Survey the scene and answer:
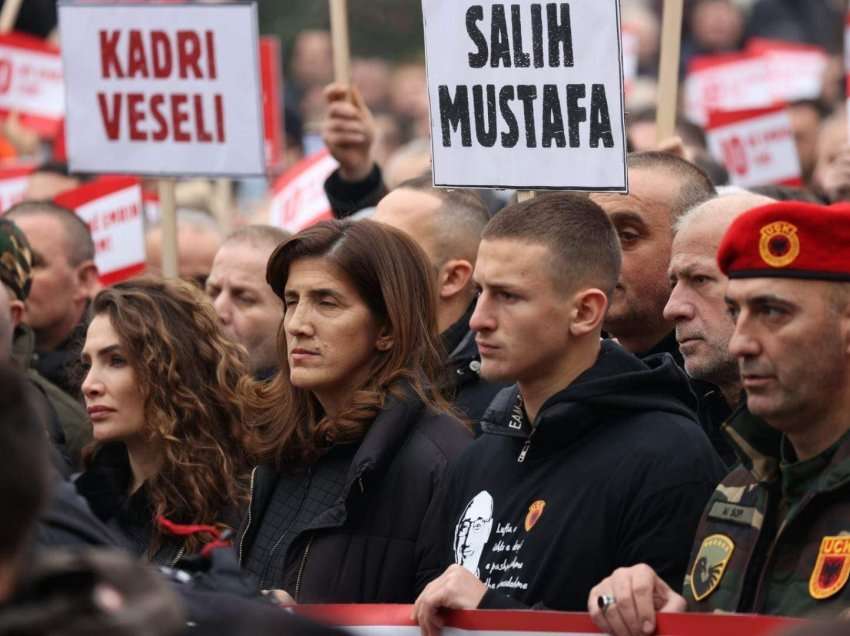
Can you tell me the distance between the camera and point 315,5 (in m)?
17.9

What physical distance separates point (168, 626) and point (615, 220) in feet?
12.9

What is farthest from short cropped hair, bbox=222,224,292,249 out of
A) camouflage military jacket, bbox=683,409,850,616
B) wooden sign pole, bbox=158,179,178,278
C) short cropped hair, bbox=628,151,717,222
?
camouflage military jacket, bbox=683,409,850,616

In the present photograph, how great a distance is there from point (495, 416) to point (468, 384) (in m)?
1.14

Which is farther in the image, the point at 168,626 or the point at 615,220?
the point at 615,220

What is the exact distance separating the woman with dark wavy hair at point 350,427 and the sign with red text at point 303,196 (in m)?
4.68

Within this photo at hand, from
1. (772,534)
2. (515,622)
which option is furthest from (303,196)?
(772,534)

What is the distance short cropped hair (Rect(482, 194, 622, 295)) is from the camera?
17.1ft

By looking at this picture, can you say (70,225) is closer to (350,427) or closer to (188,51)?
(188,51)

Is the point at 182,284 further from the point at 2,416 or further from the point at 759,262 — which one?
the point at 2,416

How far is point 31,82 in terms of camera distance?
1273cm

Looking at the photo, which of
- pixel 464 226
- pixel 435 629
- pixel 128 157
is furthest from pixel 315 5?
pixel 435 629

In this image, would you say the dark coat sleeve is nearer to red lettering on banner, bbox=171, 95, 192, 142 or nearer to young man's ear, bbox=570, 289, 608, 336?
red lettering on banner, bbox=171, 95, 192, 142

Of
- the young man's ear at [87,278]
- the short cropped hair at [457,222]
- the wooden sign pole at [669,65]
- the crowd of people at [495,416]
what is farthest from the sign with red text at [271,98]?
the wooden sign pole at [669,65]

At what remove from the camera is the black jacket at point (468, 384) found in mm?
6160
